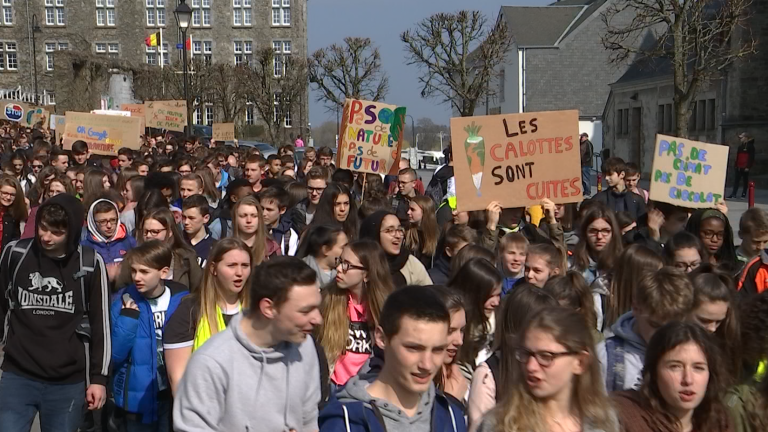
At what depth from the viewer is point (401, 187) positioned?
425 inches

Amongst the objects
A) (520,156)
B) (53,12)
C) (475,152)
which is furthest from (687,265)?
(53,12)

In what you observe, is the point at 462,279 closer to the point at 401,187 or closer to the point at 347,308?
the point at 347,308

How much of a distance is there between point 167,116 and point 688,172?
16991 millimetres

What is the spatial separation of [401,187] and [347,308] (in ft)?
18.9

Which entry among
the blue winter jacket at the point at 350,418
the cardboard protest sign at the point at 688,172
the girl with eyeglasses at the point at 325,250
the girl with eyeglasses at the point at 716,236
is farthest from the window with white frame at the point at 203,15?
the blue winter jacket at the point at 350,418

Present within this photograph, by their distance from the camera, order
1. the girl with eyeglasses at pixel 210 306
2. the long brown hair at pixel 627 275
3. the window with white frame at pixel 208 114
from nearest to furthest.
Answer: the girl with eyeglasses at pixel 210 306
the long brown hair at pixel 627 275
the window with white frame at pixel 208 114

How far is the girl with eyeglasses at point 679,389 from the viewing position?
340 cm

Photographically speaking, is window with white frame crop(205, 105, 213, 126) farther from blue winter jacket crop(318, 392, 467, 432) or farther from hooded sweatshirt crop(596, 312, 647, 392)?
blue winter jacket crop(318, 392, 467, 432)

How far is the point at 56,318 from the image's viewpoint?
504cm

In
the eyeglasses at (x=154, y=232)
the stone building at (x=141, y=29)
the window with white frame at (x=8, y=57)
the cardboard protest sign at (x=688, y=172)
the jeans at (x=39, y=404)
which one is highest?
the stone building at (x=141, y=29)

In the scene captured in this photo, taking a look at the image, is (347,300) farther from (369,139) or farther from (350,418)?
(369,139)

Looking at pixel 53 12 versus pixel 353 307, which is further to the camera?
pixel 53 12

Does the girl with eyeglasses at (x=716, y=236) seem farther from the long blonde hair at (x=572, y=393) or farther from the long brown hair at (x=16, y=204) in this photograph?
the long brown hair at (x=16, y=204)

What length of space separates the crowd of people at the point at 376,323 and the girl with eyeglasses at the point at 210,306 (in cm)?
1
